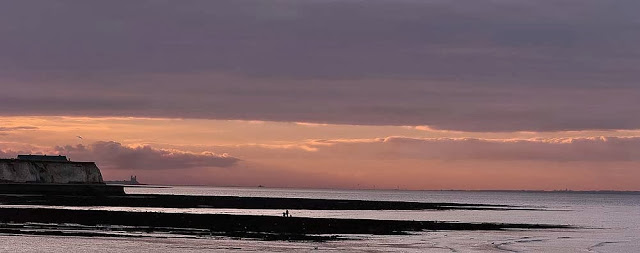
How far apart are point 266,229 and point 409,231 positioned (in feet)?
41.9

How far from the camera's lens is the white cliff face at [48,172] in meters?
166

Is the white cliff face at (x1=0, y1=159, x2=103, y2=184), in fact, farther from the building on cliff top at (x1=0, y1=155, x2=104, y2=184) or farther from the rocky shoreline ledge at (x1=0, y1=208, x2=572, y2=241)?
the rocky shoreline ledge at (x1=0, y1=208, x2=572, y2=241)

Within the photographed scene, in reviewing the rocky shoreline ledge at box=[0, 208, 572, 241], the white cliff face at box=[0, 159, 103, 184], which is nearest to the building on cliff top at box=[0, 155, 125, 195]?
the white cliff face at box=[0, 159, 103, 184]

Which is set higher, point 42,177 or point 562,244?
point 42,177

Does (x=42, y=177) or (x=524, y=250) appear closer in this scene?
(x=524, y=250)

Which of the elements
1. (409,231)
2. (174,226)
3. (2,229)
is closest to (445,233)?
(409,231)

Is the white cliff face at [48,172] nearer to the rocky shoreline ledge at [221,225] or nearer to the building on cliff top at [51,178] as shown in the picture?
the building on cliff top at [51,178]

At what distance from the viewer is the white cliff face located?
166250mm

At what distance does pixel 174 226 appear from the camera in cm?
7900

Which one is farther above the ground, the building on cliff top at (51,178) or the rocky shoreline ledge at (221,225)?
the building on cliff top at (51,178)

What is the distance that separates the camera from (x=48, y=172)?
17700 centimetres

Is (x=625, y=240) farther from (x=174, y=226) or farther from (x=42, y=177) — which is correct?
(x=42, y=177)

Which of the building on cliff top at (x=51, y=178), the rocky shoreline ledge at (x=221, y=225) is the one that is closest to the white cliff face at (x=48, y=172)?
the building on cliff top at (x=51, y=178)

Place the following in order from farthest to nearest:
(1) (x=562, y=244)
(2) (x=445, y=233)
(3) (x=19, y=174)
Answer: (3) (x=19, y=174)
(2) (x=445, y=233)
(1) (x=562, y=244)
